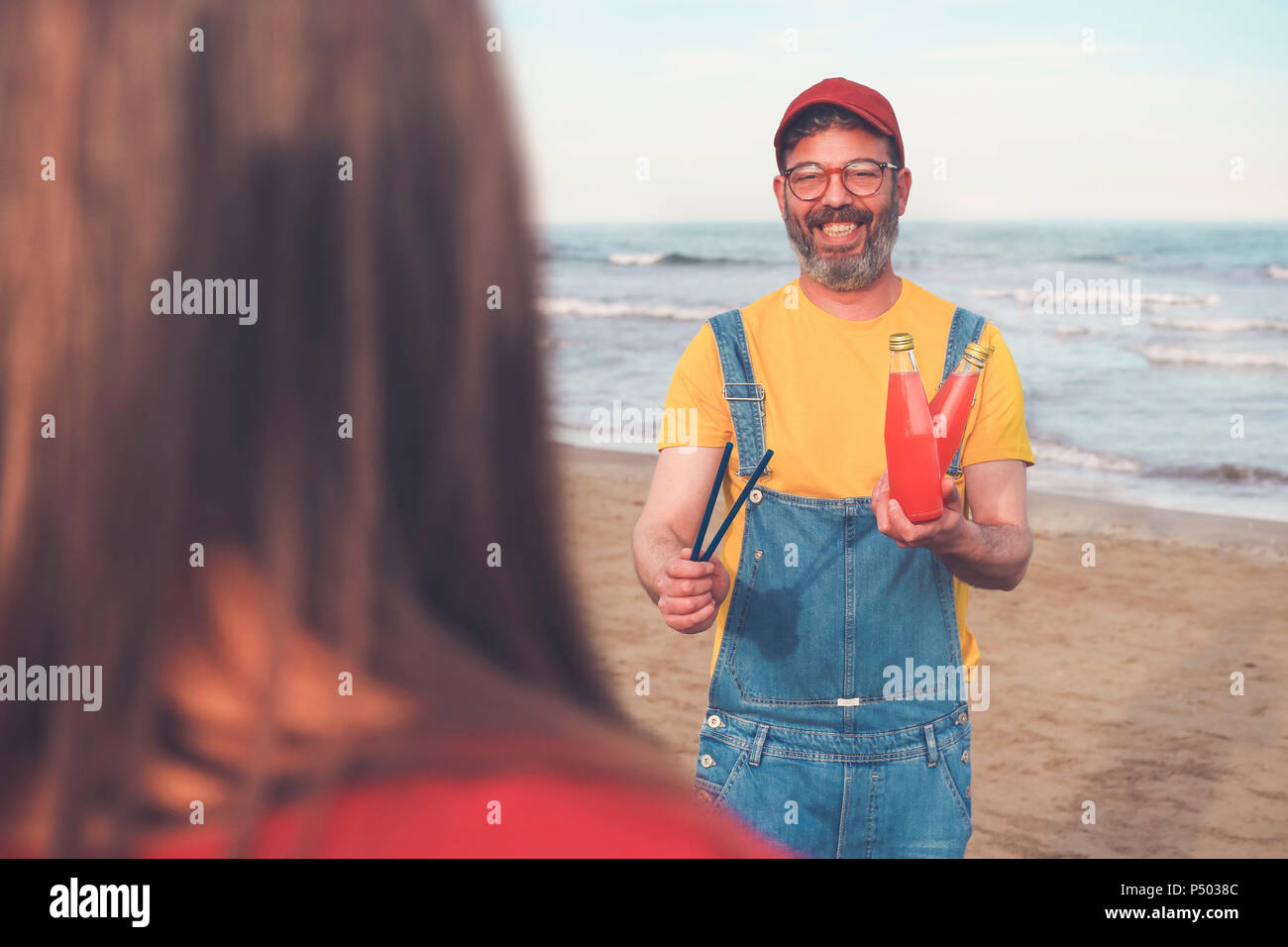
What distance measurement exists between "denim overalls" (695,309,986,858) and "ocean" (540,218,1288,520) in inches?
140

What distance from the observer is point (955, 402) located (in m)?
2.29

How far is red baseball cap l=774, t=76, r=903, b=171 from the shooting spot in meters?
2.48

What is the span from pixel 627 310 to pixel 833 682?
791 inches

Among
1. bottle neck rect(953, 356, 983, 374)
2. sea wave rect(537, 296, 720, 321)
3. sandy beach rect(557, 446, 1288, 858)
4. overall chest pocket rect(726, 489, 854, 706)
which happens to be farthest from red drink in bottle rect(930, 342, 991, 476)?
sea wave rect(537, 296, 720, 321)

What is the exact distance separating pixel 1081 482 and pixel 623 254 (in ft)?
60.0

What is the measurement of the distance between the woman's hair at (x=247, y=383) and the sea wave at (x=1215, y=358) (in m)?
16.5

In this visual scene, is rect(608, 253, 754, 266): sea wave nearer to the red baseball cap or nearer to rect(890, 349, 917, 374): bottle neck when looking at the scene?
the red baseball cap

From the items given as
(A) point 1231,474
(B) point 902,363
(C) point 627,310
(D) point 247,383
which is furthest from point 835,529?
(C) point 627,310

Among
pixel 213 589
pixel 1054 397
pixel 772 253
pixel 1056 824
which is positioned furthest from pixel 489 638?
pixel 772 253

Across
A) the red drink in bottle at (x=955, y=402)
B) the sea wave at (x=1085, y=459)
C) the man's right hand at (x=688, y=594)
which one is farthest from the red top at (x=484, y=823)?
the sea wave at (x=1085, y=459)

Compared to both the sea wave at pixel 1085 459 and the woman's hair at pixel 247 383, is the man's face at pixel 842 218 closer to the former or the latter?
the woman's hair at pixel 247 383

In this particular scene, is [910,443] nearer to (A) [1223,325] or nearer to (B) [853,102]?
(B) [853,102]

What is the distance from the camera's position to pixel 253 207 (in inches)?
30.9

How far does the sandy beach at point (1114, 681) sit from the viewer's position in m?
4.92
